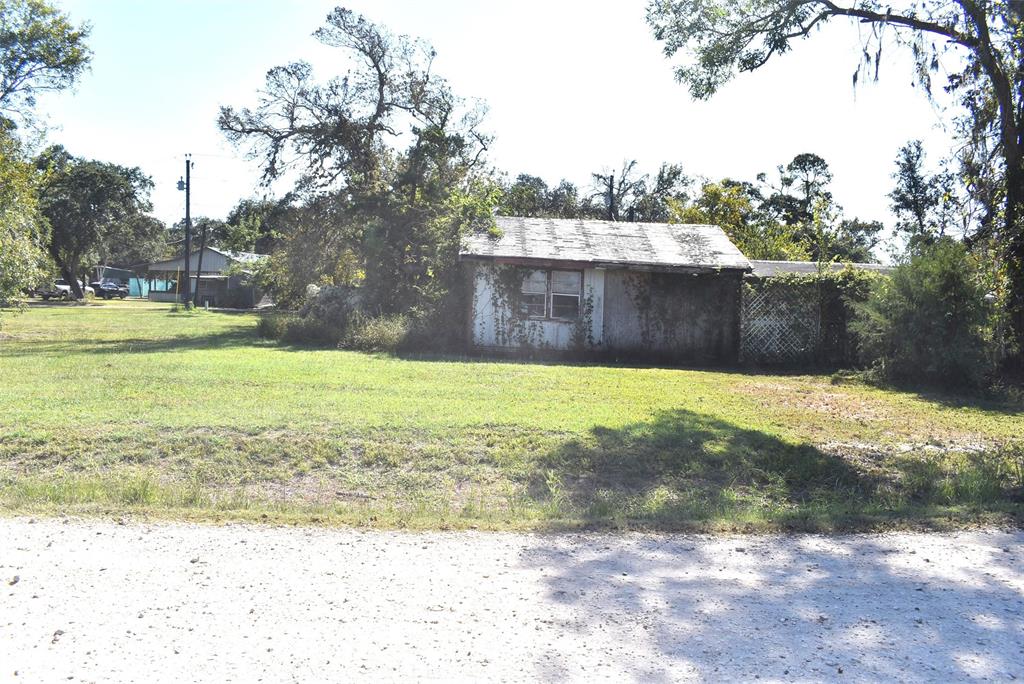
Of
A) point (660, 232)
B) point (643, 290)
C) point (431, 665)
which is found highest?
point (660, 232)

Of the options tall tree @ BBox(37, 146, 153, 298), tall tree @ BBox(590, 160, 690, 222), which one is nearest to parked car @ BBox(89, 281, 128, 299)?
tall tree @ BBox(37, 146, 153, 298)

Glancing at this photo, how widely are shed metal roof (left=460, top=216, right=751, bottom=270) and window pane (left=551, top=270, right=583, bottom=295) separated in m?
0.52

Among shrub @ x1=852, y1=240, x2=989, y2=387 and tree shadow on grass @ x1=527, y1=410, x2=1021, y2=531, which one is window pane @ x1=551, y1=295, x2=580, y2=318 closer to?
shrub @ x1=852, y1=240, x2=989, y2=387

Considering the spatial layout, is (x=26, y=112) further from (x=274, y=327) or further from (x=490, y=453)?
(x=490, y=453)

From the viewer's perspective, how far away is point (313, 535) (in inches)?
224

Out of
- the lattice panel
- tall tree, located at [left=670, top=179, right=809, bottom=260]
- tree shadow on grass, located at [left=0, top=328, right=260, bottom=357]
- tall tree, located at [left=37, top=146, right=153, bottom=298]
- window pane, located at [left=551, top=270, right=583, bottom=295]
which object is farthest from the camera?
tall tree, located at [left=37, top=146, right=153, bottom=298]

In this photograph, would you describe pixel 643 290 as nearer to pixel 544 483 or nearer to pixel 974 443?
pixel 974 443

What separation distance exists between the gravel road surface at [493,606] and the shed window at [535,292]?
1436cm

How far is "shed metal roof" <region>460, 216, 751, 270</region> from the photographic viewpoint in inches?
770

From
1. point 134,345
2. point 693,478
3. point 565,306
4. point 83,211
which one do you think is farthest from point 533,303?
point 83,211

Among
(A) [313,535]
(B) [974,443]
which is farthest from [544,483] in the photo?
(B) [974,443]

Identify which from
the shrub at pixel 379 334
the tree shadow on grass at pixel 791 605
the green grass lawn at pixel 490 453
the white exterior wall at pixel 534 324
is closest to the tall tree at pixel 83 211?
the shrub at pixel 379 334

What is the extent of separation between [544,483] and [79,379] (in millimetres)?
8612

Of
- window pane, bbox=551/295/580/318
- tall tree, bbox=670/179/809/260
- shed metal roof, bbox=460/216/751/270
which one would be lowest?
window pane, bbox=551/295/580/318
